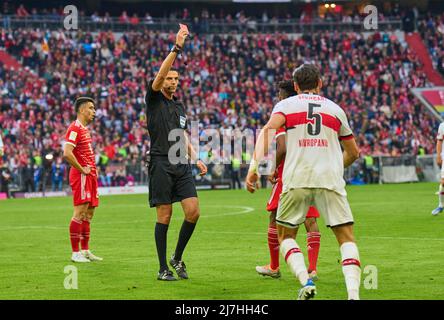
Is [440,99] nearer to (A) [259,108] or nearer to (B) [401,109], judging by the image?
(B) [401,109]

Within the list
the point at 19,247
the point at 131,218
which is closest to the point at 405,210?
the point at 131,218

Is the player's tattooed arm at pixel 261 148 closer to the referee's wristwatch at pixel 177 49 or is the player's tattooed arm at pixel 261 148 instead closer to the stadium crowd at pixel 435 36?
the referee's wristwatch at pixel 177 49

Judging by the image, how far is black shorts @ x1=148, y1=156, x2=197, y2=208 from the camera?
39.6 ft

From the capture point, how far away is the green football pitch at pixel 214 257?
421 inches

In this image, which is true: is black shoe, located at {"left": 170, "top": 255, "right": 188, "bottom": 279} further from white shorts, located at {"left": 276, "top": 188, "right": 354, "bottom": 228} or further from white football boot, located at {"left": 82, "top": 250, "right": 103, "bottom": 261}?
white shorts, located at {"left": 276, "top": 188, "right": 354, "bottom": 228}

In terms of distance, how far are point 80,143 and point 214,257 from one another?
2.74m

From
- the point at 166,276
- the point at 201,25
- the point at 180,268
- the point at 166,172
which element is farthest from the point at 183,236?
the point at 201,25

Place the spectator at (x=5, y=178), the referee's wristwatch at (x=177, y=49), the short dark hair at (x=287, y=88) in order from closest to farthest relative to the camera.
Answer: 1. the referee's wristwatch at (x=177, y=49)
2. the short dark hair at (x=287, y=88)
3. the spectator at (x=5, y=178)

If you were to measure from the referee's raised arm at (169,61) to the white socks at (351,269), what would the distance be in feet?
11.3

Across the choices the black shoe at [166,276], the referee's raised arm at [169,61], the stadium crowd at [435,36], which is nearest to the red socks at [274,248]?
the black shoe at [166,276]

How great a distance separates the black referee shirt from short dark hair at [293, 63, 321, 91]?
9.47 feet

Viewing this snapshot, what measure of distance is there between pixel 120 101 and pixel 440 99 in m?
20.0

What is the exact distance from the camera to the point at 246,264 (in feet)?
44.4

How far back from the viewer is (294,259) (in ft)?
31.2
